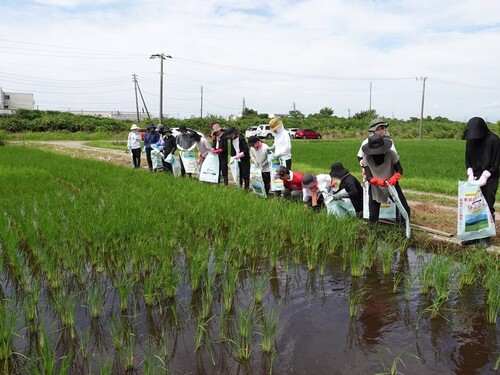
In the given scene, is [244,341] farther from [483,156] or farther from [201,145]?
[201,145]

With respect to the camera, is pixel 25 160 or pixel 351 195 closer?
pixel 351 195

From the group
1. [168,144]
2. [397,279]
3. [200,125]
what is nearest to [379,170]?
[397,279]

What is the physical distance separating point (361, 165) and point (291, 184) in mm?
1659

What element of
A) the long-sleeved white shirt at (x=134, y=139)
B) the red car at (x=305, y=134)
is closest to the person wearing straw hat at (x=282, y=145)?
the long-sleeved white shirt at (x=134, y=139)

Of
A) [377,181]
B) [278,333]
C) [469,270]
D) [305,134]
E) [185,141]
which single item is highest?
[305,134]

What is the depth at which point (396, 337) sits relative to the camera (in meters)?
A: 2.60

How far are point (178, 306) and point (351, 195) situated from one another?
269 centimetres

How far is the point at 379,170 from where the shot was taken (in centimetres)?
450

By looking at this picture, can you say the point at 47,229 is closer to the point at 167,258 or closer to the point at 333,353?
the point at 167,258

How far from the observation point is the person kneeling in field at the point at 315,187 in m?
5.40

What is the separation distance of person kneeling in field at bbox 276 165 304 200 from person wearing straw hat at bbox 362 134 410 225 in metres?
1.48

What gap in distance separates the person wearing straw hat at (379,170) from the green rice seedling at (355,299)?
4.70 feet

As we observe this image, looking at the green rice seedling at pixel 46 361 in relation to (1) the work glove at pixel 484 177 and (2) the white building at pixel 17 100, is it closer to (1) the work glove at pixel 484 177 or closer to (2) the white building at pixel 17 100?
(1) the work glove at pixel 484 177

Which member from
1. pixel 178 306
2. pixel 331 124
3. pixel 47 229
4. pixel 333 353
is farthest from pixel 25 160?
pixel 331 124
